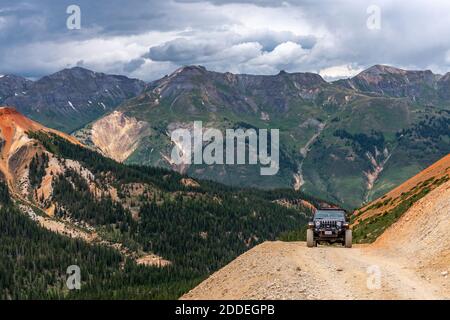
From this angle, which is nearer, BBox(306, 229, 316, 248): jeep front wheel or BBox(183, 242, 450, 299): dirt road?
BBox(183, 242, 450, 299): dirt road

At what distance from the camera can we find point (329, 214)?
54062 millimetres

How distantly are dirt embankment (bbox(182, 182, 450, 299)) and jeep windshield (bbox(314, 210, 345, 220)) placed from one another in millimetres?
4441

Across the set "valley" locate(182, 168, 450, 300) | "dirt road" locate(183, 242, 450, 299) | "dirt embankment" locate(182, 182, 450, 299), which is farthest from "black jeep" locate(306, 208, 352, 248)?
"dirt road" locate(183, 242, 450, 299)

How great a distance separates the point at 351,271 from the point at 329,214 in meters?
18.3

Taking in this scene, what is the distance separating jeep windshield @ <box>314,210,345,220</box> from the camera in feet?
174

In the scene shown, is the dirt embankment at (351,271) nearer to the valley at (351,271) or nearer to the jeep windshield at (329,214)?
the valley at (351,271)

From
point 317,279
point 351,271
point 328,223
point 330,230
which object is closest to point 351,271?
point 351,271

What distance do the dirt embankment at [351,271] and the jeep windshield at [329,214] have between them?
444 centimetres

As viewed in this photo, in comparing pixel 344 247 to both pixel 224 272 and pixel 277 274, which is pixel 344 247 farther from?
pixel 277 274

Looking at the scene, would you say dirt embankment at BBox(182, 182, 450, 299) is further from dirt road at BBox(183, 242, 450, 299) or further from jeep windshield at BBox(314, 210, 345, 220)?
jeep windshield at BBox(314, 210, 345, 220)

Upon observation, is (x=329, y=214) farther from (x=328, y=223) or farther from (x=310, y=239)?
(x=310, y=239)
